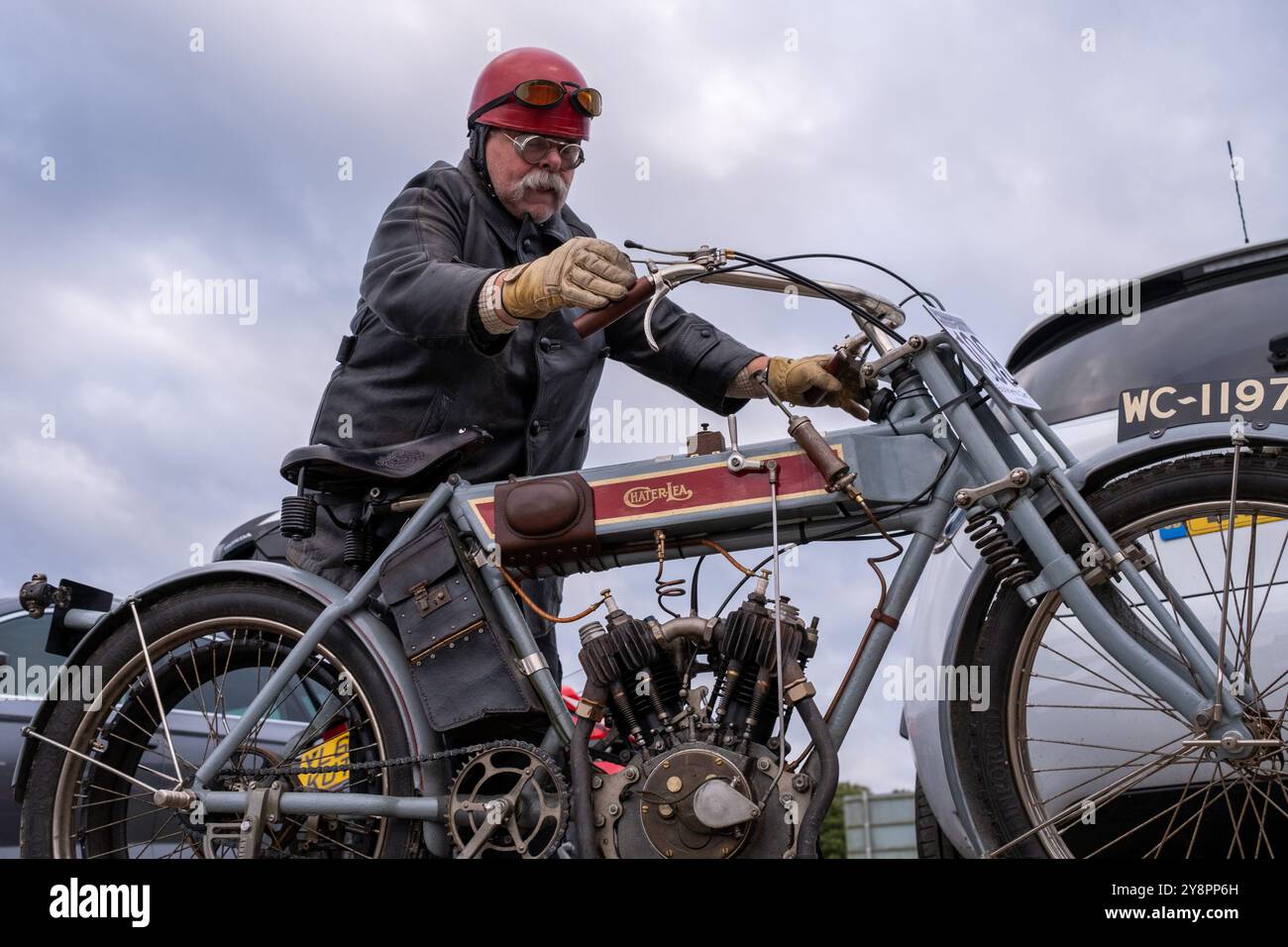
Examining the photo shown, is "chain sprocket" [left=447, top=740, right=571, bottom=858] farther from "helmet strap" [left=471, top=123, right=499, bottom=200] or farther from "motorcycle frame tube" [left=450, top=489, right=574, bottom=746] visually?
"helmet strap" [left=471, top=123, right=499, bottom=200]

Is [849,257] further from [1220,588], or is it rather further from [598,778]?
[598,778]

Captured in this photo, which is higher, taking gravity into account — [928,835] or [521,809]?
[521,809]

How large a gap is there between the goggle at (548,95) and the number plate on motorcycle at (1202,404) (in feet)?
5.30

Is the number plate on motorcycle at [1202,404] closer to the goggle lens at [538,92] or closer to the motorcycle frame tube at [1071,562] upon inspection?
the motorcycle frame tube at [1071,562]

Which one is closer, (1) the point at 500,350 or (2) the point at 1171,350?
(1) the point at 500,350

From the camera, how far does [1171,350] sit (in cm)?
339

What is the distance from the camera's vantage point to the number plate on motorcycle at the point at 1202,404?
2482mm

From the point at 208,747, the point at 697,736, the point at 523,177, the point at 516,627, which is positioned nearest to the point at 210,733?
the point at 208,747

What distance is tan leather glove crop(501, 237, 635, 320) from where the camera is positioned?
2.71m

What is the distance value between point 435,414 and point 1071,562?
164 cm

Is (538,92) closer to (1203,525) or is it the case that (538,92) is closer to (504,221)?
(504,221)

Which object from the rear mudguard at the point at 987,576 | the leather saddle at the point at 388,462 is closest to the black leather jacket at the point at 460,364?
the leather saddle at the point at 388,462

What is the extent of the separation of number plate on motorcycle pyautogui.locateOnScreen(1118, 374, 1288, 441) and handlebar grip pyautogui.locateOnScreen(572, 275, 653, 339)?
1.07 m

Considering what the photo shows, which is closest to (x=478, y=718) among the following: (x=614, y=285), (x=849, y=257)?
(x=614, y=285)
